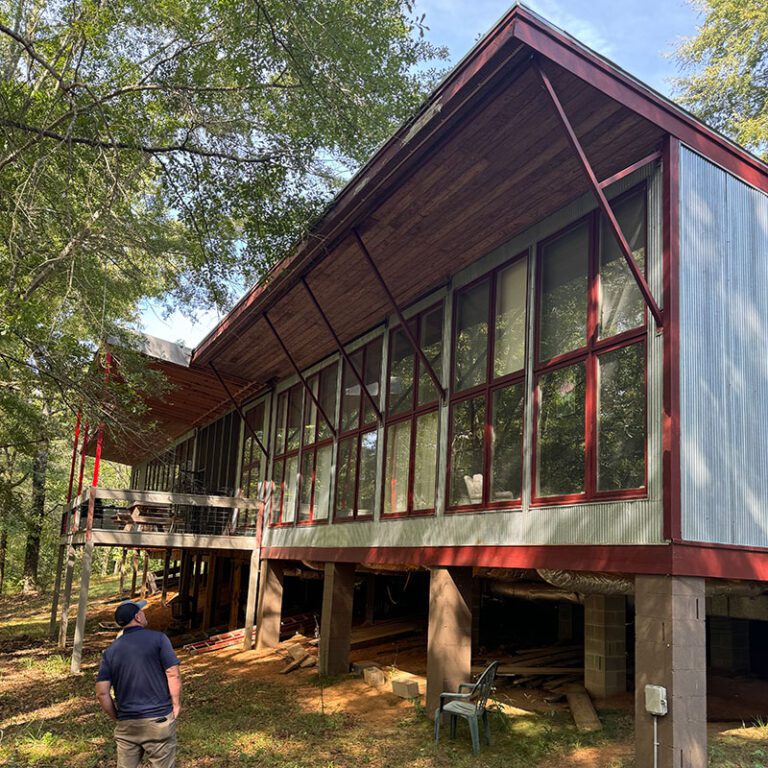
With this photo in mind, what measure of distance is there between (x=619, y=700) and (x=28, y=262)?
11196mm

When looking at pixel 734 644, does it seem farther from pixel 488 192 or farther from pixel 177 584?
pixel 177 584

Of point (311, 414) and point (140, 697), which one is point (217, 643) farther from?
point (140, 697)

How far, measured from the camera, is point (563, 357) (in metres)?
8.55

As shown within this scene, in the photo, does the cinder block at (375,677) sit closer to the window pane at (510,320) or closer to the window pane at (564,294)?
the window pane at (510,320)

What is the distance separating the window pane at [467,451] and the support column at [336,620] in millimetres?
4176

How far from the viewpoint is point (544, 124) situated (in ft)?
24.8

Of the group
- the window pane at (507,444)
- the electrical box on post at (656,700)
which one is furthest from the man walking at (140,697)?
the window pane at (507,444)

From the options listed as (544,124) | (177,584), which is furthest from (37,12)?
(177,584)

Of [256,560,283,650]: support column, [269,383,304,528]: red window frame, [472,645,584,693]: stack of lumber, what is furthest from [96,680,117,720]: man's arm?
[256,560,283,650]: support column

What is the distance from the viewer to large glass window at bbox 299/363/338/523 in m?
15.0

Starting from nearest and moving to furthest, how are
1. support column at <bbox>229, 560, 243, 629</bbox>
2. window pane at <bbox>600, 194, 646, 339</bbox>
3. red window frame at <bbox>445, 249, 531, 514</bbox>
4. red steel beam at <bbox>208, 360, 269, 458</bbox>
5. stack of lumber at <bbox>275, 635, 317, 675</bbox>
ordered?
1. window pane at <bbox>600, 194, 646, 339</bbox>
2. red window frame at <bbox>445, 249, 531, 514</bbox>
3. stack of lumber at <bbox>275, 635, 317, 675</bbox>
4. red steel beam at <bbox>208, 360, 269, 458</bbox>
5. support column at <bbox>229, 560, 243, 629</bbox>

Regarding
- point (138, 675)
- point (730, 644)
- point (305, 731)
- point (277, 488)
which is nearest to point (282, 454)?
point (277, 488)

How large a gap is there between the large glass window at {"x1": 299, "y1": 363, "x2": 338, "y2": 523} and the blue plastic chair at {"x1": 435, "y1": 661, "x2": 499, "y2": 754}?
18.7ft

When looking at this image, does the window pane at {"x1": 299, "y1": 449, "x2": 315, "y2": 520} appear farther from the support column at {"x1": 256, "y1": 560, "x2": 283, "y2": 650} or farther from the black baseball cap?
the black baseball cap
